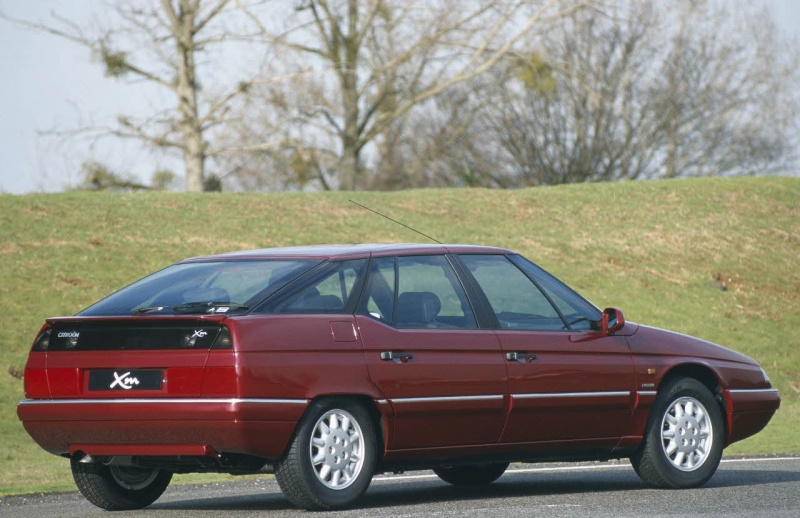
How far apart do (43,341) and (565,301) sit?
138 inches

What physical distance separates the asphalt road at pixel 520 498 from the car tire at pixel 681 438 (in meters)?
0.12

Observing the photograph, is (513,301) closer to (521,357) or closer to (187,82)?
(521,357)

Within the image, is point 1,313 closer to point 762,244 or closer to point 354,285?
Result: point 354,285

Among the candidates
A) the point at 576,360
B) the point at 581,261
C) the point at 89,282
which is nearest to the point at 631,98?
the point at 581,261

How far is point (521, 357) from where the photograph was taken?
8492mm

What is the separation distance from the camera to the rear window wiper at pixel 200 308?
7.52m

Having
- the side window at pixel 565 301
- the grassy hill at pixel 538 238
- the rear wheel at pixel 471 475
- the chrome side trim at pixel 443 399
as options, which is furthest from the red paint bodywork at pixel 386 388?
the grassy hill at pixel 538 238

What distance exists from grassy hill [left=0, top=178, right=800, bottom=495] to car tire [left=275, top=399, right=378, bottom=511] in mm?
11999

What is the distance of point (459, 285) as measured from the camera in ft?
28.4

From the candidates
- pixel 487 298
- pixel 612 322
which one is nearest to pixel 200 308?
pixel 487 298

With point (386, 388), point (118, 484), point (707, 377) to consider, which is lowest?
point (118, 484)

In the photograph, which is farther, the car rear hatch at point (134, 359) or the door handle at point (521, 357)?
the door handle at point (521, 357)

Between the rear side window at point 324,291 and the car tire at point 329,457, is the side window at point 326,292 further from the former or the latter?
the car tire at point 329,457

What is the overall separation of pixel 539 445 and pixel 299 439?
6.35ft
